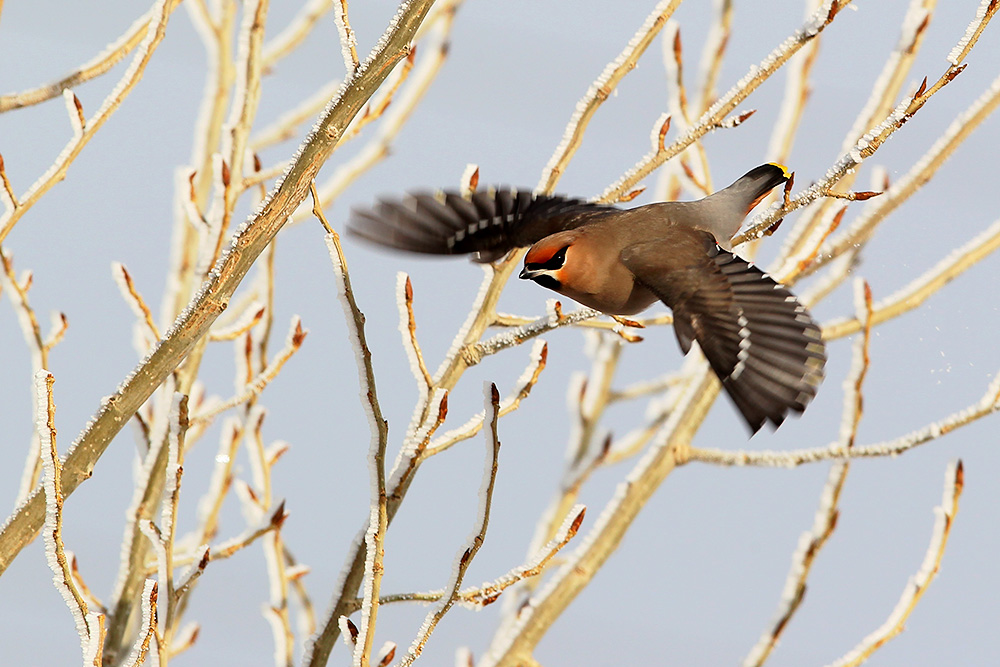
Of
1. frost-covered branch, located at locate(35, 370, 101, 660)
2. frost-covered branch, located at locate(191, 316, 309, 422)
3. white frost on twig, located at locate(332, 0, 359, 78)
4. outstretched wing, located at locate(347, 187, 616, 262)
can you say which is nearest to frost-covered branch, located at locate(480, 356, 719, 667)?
outstretched wing, located at locate(347, 187, 616, 262)

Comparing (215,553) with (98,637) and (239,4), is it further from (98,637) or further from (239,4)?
(239,4)

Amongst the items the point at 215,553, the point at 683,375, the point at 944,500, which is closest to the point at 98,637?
the point at 215,553

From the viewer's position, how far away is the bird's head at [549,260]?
4.78 ft

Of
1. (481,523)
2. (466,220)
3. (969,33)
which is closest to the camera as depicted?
(481,523)

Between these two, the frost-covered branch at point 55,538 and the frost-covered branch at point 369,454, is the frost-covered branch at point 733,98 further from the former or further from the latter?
the frost-covered branch at point 55,538

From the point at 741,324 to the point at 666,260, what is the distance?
6.8 inches

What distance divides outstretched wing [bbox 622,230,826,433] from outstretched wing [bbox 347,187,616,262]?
0.19 meters

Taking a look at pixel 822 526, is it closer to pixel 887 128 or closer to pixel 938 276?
pixel 938 276

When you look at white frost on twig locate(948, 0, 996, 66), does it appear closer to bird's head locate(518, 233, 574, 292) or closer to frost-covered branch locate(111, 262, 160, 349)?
bird's head locate(518, 233, 574, 292)

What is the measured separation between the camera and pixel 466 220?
1628mm

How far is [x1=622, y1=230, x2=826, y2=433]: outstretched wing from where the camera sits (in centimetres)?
118

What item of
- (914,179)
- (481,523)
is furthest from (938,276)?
(481,523)

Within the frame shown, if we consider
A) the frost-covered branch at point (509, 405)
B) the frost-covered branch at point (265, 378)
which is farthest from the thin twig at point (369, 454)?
the frost-covered branch at point (265, 378)

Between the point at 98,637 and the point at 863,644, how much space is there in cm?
85
